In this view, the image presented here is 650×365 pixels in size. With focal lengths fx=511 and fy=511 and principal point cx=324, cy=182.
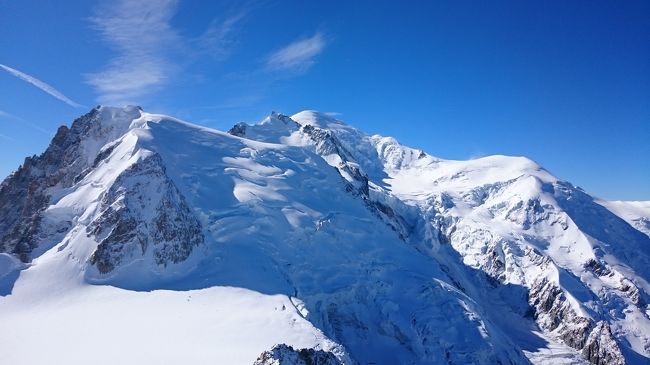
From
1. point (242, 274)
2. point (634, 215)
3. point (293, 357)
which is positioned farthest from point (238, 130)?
point (634, 215)

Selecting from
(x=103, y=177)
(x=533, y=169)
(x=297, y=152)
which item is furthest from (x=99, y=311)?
(x=533, y=169)

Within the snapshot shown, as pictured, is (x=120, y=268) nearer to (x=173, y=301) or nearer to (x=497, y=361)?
(x=173, y=301)

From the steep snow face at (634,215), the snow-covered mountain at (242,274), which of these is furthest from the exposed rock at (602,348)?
the steep snow face at (634,215)

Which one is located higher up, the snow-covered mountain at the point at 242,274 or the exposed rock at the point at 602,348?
the snow-covered mountain at the point at 242,274

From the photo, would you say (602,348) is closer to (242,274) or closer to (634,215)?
(242,274)

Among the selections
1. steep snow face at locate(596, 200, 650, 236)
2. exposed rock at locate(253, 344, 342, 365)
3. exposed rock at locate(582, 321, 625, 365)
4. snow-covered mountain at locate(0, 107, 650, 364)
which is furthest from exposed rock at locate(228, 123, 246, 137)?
steep snow face at locate(596, 200, 650, 236)

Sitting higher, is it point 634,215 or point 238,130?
point 238,130

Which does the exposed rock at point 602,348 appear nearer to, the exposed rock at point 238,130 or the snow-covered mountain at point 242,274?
the snow-covered mountain at point 242,274

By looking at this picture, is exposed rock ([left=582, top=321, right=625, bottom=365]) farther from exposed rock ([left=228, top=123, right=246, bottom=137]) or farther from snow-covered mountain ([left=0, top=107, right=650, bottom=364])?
exposed rock ([left=228, top=123, right=246, bottom=137])
